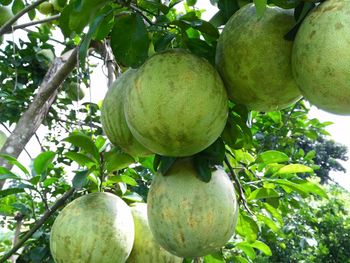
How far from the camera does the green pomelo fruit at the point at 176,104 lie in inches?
41.9

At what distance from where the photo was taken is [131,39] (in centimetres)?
125

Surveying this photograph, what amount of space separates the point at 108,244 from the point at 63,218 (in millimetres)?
188

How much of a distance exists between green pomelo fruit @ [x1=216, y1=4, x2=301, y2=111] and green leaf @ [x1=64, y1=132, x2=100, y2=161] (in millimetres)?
647

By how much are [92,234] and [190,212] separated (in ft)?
1.29

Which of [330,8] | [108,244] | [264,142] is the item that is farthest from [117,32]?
[264,142]

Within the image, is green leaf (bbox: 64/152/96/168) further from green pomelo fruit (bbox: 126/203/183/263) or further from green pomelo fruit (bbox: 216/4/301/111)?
green pomelo fruit (bbox: 216/4/301/111)

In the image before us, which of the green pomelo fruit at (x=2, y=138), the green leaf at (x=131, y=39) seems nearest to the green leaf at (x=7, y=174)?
the green leaf at (x=131, y=39)

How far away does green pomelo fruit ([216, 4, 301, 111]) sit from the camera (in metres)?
1.10

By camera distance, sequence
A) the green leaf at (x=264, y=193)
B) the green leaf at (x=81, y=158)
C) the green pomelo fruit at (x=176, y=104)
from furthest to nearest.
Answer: the green leaf at (x=264, y=193) → the green leaf at (x=81, y=158) → the green pomelo fruit at (x=176, y=104)

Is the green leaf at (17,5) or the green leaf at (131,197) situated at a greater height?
the green leaf at (17,5)

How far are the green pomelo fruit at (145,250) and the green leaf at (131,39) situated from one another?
0.68 metres

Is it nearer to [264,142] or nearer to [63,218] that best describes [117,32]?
[63,218]

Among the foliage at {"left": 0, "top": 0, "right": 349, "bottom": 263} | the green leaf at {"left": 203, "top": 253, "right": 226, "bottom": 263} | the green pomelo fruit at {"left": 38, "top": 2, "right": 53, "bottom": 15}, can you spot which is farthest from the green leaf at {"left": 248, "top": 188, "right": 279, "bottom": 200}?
the green pomelo fruit at {"left": 38, "top": 2, "right": 53, "bottom": 15}

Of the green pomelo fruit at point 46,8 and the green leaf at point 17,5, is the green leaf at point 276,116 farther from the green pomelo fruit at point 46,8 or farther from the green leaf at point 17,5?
the green pomelo fruit at point 46,8
